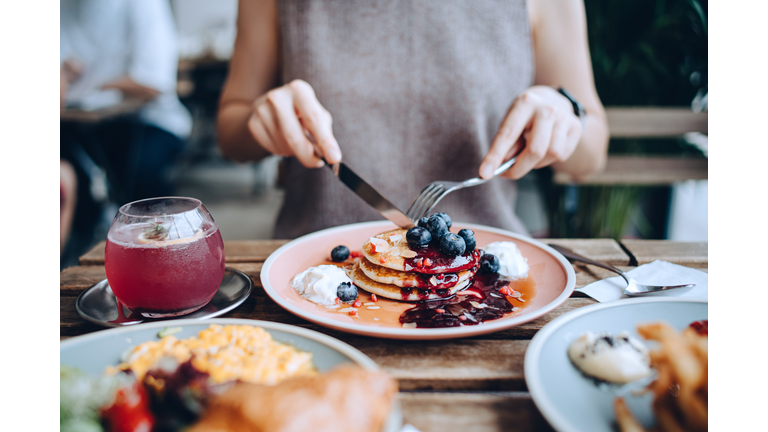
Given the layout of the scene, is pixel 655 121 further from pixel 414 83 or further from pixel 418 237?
pixel 418 237

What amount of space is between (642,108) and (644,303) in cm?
250

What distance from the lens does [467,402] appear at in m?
0.65

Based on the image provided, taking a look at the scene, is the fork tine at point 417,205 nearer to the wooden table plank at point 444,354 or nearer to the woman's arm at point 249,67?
the wooden table plank at point 444,354

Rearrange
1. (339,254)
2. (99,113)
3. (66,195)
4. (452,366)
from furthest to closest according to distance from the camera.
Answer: (66,195), (99,113), (339,254), (452,366)

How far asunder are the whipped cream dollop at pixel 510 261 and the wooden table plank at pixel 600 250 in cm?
29

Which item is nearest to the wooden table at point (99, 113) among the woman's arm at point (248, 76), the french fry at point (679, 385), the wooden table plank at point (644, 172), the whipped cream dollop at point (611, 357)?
the woman's arm at point (248, 76)

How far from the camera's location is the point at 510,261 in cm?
108

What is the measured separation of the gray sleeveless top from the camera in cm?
172

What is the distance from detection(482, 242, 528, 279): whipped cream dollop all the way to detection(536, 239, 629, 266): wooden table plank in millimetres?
292

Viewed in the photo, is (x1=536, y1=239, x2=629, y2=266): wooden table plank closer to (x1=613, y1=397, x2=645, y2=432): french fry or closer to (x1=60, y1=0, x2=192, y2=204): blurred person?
(x1=613, y1=397, x2=645, y2=432): french fry

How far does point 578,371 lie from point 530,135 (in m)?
0.83

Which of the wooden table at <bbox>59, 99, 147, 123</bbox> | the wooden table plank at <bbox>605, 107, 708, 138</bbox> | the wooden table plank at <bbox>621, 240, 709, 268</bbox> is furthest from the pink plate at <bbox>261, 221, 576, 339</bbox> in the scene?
the wooden table at <bbox>59, 99, 147, 123</bbox>

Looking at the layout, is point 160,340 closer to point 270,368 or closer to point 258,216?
point 270,368

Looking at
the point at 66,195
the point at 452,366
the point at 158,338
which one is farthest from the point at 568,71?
the point at 66,195
